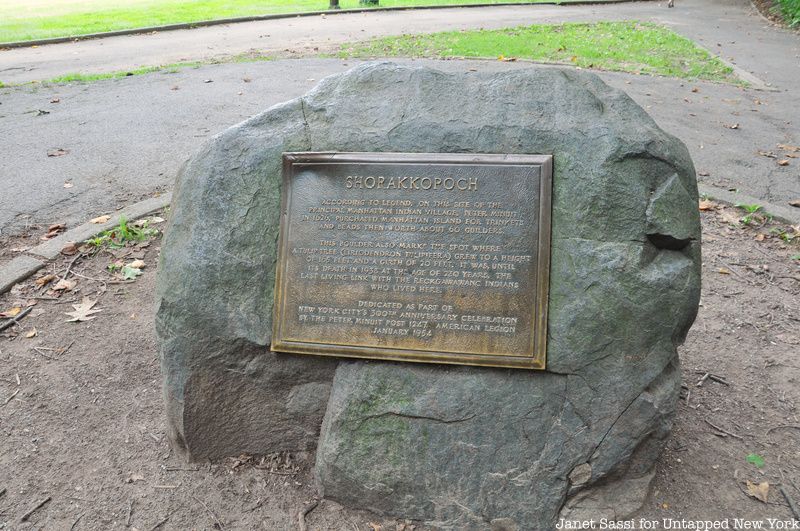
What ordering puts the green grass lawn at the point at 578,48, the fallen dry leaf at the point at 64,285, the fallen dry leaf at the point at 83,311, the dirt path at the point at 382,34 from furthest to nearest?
the dirt path at the point at 382,34, the green grass lawn at the point at 578,48, the fallen dry leaf at the point at 64,285, the fallen dry leaf at the point at 83,311

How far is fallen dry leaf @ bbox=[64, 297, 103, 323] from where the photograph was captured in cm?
395

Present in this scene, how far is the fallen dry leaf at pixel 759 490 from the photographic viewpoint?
2662 mm

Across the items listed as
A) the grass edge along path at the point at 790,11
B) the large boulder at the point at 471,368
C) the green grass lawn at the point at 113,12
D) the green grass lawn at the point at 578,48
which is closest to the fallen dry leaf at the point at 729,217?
the large boulder at the point at 471,368

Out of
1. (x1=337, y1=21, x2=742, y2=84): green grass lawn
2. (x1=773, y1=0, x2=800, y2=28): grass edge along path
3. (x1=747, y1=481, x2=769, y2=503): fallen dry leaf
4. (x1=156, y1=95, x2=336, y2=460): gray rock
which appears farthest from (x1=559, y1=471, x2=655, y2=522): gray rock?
(x1=773, y1=0, x2=800, y2=28): grass edge along path

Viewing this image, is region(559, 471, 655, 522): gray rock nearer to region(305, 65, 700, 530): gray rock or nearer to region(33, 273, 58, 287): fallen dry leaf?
region(305, 65, 700, 530): gray rock

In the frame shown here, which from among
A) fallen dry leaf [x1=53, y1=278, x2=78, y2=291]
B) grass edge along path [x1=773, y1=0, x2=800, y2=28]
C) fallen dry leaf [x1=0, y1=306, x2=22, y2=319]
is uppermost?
grass edge along path [x1=773, y1=0, x2=800, y2=28]

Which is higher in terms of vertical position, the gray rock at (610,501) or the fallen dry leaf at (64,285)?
the fallen dry leaf at (64,285)

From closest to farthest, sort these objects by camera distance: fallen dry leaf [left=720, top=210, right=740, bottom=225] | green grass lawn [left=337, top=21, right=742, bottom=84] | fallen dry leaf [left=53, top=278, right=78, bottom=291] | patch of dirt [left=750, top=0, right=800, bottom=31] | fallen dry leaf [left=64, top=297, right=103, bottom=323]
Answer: fallen dry leaf [left=64, top=297, right=103, bottom=323], fallen dry leaf [left=53, top=278, right=78, bottom=291], fallen dry leaf [left=720, top=210, right=740, bottom=225], green grass lawn [left=337, top=21, right=742, bottom=84], patch of dirt [left=750, top=0, right=800, bottom=31]

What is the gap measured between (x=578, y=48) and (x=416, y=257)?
914cm

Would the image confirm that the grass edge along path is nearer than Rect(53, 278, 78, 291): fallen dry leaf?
No

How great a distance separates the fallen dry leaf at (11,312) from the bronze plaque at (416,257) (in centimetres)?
231

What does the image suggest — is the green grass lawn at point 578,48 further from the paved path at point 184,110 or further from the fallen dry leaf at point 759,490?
the fallen dry leaf at point 759,490

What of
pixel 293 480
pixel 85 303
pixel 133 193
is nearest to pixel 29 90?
pixel 133 193

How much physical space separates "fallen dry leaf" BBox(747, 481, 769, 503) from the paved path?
3.26 meters
